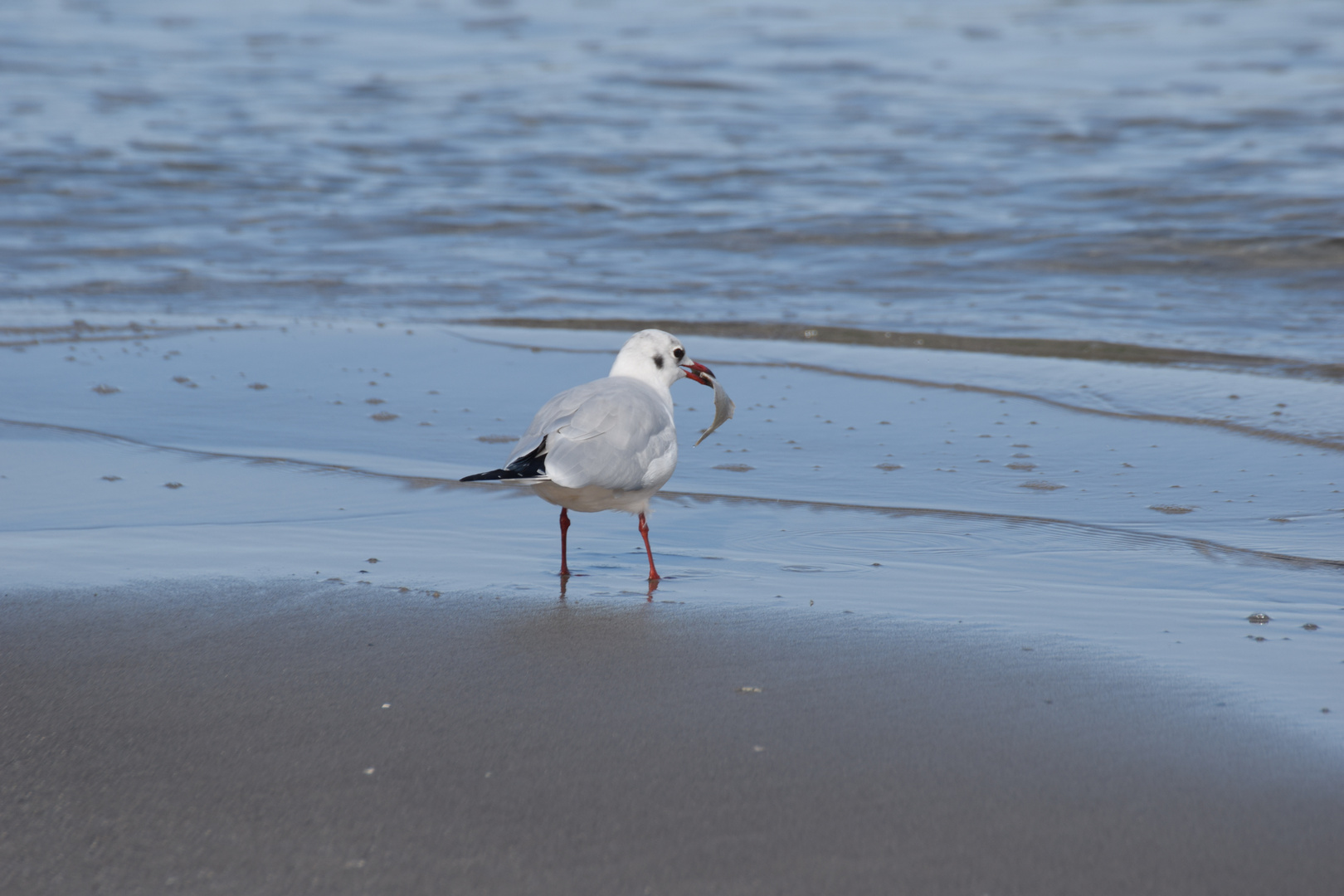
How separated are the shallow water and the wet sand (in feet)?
1.15

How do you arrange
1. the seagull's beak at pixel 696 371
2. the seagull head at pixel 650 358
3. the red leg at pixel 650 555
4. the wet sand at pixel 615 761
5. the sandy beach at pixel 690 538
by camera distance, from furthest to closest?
the seagull's beak at pixel 696 371 < the seagull head at pixel 650 358 < the red leg at pixel 650 555 < the sandy beach at pixel 690 538 < the wet sand at pixel 615 761

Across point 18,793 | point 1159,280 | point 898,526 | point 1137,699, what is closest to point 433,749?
point 18,793

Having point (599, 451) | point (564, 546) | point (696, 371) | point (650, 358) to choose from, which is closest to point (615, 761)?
point (599, 451)

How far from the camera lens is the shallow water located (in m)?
4.62

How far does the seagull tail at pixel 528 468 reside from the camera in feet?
13.1

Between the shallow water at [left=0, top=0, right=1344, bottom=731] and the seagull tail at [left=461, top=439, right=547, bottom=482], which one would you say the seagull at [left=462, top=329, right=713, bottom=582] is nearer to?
the seagull tail at [left=461, top=439, right=547, bottom=482]

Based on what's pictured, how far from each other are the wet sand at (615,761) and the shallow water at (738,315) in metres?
0.35

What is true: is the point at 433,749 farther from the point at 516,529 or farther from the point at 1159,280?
the point at 1159,280

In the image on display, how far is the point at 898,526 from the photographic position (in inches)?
199

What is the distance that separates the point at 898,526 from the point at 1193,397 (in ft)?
9.91

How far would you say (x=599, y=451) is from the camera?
4.27 m

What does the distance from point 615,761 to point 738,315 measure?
24.2ft

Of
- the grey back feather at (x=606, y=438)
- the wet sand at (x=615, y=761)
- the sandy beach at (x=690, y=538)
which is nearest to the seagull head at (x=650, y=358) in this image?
the grey back feather at (x=606, y=438)

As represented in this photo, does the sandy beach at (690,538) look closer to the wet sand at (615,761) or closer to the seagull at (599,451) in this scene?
the wet sand at (615,761)
